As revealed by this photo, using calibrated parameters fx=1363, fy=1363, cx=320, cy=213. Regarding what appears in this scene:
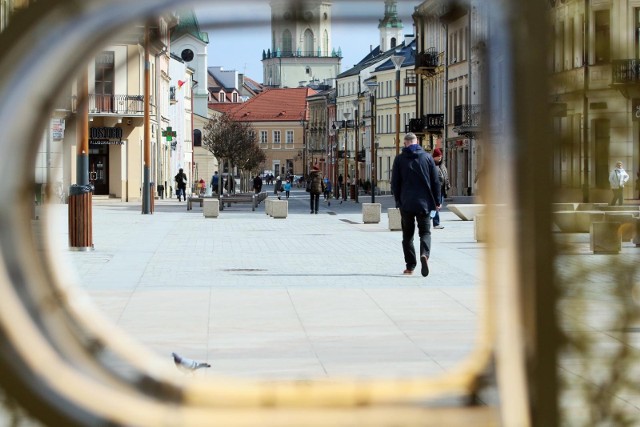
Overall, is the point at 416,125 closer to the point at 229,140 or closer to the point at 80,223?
the point at 229,140

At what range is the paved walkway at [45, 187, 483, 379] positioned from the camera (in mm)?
9578

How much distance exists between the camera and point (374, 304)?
13555 millimetres

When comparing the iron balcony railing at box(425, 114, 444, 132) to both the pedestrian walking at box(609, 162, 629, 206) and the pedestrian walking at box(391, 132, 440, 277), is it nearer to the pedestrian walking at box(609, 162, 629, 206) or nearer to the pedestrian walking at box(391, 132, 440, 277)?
Result: the pedestrian walking at box(391, 132, 440, 277)

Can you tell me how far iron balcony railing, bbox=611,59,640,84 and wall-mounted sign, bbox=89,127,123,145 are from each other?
192 ft

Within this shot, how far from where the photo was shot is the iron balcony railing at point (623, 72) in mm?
2646

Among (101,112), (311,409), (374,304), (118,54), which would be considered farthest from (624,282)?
(101,112)

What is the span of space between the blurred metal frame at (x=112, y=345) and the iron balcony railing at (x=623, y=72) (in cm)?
21

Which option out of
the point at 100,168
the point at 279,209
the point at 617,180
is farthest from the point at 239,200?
the point at 617,180

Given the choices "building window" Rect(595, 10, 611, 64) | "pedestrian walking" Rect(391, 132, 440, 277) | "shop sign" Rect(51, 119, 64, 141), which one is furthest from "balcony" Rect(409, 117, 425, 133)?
"building window" Rect(595, 10, 611, 64)

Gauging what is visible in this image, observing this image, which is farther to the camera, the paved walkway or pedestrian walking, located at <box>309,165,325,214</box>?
pedestrian walking, located at <box>309,165,325,214</box>

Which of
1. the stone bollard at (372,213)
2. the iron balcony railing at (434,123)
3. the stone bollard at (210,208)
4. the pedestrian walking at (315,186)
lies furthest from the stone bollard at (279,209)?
the iron balcony railing at (434,123)

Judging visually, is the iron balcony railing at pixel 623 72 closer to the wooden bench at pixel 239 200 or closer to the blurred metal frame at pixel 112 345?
the blurred metal frame at pixel 112 345

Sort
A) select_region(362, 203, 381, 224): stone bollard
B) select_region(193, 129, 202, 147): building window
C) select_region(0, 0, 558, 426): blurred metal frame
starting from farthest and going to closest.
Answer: select_region(193, 129, 202, 147): building window
select_region(362, 203, 381, 224): stone bollard
select_region(0, 0, 558, 426): blurred metal frame

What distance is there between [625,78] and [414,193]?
14283 mm
